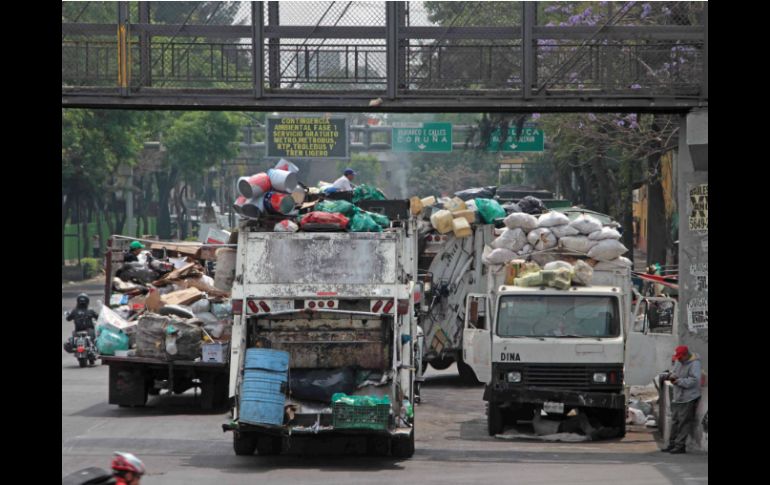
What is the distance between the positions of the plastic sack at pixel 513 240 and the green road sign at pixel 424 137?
27892 millimetres

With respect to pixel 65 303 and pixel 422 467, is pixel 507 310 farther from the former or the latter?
pixel 65 303

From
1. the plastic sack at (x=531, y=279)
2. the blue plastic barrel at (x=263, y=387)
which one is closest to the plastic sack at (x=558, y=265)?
the plastic sack at (x=531, y=279)

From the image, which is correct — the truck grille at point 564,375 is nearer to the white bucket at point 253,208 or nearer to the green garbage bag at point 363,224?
the green garbage bag at point 363,224

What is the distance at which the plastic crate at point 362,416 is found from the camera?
14758 mm

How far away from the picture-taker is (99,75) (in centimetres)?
1783

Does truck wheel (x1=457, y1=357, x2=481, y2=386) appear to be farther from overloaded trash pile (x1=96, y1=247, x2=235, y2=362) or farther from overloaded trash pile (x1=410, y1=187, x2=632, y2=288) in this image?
overloaded trash pile (x1=96, y1=247, x2=235, y2=362)

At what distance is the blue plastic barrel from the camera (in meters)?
14.8

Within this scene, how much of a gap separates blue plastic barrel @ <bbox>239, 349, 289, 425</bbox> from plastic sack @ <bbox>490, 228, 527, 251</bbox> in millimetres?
5213

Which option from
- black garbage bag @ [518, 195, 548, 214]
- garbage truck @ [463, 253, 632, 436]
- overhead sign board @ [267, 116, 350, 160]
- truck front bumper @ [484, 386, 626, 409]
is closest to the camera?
truck front bumper @ [484, 386, 626, 409]

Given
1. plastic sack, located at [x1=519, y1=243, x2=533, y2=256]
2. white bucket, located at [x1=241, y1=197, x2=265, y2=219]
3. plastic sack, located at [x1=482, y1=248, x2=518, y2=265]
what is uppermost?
white bucket, located at [x1=241, y1=197, x2=265, y2=219]

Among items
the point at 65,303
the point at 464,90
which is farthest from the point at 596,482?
the point at 65,303

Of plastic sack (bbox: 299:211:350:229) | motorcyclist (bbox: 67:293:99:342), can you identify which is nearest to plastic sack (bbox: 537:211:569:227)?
plastic sack (bbox: 299:211:350:229)

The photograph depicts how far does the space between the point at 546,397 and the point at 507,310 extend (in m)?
1.31
